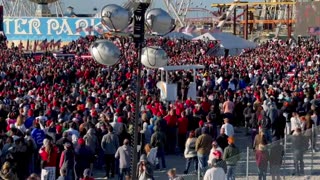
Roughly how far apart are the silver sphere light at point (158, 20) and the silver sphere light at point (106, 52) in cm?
53

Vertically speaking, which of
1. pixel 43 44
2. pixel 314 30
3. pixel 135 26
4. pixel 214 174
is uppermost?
pixel 314 30

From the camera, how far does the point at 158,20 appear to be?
372 inches

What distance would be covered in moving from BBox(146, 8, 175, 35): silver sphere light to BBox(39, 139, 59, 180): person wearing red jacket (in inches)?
179

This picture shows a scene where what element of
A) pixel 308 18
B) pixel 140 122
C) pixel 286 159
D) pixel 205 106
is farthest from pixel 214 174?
pixel 308 18

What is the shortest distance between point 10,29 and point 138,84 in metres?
49.3

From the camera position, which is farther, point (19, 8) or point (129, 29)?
point (19, 8)

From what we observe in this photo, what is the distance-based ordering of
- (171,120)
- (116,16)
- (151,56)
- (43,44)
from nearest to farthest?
(116,16) < (151,56) < (171,120) < (43,44)

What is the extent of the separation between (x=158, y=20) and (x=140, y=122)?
7644 mm

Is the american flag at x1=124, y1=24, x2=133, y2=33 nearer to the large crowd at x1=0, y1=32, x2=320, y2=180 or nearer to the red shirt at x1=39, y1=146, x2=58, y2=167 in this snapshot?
the large crowd at x1=0, y1=32, x2=320, y2=180

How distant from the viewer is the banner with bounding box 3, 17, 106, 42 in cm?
5512

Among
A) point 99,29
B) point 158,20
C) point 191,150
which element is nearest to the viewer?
point 158,20

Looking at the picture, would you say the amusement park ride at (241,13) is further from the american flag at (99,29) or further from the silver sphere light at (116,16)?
the silver sphere light at (116,16)

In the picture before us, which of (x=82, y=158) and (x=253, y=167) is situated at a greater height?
(x=82, y=158)

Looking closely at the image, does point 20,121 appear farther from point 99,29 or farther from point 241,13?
point 241,13
